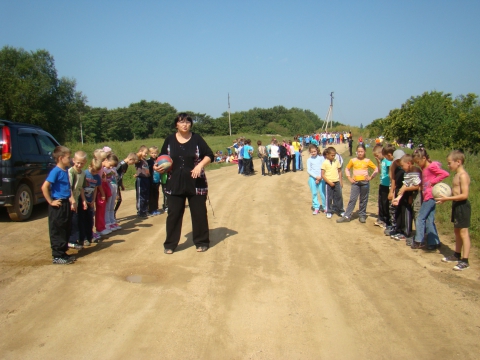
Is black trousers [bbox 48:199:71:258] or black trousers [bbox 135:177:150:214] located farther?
black trousers [bbox 135:177:150:214]

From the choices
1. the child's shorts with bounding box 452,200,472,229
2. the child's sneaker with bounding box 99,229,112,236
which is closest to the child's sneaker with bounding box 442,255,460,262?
the child's shorts with bounding box 452,200,472,229

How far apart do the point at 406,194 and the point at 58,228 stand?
19.3 feet

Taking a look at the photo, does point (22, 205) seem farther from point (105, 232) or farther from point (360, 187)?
point (360, 187)

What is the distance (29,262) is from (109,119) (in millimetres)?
90693

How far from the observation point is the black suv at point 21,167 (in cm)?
824

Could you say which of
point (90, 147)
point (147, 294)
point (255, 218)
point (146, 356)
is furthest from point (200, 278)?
point (90, 147)

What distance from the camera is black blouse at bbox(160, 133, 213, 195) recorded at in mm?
6355

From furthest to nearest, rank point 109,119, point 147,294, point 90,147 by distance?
point 109,119
point 90,147
point 147,294

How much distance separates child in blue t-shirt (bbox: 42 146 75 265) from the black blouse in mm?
1493

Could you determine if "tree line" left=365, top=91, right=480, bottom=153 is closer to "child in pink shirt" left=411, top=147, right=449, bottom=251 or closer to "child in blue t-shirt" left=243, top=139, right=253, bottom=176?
"child in blue t-shirt" left=243, top=139, right=253, bottom=176

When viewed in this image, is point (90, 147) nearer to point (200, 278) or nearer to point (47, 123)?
point (200, 278)

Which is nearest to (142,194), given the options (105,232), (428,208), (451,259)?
(105,232)

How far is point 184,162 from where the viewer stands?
20.9 feet

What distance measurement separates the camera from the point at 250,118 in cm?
11219
